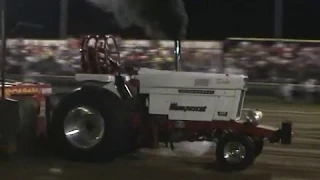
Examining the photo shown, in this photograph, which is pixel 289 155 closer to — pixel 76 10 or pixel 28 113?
pixel 28 113

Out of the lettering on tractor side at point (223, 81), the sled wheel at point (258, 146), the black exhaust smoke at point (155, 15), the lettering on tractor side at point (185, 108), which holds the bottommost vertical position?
the sled wheel at point (258, 146)

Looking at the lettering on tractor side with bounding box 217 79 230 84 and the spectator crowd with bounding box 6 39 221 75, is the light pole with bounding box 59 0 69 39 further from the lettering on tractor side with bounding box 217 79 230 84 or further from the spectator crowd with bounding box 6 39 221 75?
the lettering on tractor side with bounding box 217 79 230 84

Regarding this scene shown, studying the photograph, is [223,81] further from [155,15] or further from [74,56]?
[74,56]

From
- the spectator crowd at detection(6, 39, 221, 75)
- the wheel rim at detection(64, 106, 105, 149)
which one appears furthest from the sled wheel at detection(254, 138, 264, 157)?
the spectator crowd at detection(6, 39, 221, 75)

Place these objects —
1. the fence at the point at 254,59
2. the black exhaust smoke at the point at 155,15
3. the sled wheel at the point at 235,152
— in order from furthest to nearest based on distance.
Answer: the fence at the point at 254,59 → the black exhaust smoke at the point at 155,15 → the sled wheel at the point at 235,152

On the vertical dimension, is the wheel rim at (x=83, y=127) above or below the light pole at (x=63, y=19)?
below

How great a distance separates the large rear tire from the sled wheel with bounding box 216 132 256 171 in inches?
45.4

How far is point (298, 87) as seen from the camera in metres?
21.2

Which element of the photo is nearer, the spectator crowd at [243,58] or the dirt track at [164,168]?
the dirt track at [164,168]

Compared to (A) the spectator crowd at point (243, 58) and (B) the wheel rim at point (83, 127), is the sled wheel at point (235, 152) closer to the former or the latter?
(B) the wheel rim at point (83, 127)

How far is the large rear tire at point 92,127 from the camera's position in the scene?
9094 millimetres

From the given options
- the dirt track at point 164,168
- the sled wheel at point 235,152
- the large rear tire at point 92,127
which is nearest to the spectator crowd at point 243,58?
the dirt track at point 164,168

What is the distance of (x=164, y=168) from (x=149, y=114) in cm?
68

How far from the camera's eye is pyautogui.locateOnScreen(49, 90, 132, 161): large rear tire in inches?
358
